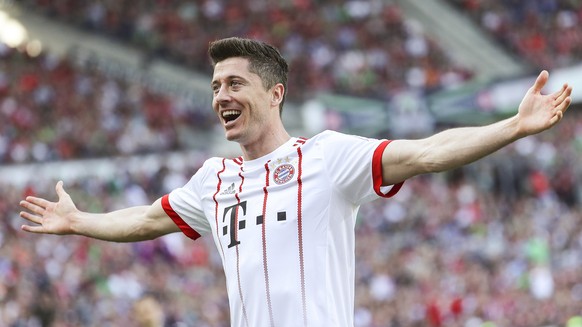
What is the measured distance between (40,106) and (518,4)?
34.7 feet

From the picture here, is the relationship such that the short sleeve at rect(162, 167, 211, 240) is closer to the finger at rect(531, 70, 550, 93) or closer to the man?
the man

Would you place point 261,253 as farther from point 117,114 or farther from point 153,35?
point 153,35

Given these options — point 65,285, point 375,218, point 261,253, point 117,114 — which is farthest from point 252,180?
point 117,114

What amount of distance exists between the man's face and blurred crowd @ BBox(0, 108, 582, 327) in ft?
23.4

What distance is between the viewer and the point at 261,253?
12.7ft

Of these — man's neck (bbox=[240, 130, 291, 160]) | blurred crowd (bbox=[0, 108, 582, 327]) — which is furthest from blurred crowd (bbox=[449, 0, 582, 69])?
man's neck (bbox=[240, 130, 291, 160])

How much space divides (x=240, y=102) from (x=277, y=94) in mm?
214

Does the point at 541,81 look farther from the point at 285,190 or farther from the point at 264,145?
the point at 264,145

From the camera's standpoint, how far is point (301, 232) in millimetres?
3848

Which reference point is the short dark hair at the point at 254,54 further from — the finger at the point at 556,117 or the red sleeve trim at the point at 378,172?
the finger at the point at 556,117

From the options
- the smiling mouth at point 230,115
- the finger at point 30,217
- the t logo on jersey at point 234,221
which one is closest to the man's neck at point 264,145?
the smiling mouth at point 230,115

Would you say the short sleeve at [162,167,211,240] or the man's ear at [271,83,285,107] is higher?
the man's ear at [271,83,285,107]

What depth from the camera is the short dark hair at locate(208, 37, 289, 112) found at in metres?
4.11

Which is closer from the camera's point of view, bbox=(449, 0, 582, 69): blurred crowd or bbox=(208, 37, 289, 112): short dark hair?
bbox=(208, 37, 289, 112): short dark hair
